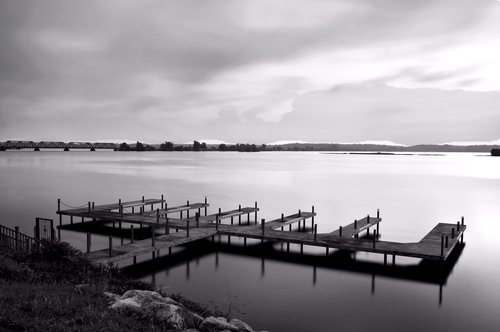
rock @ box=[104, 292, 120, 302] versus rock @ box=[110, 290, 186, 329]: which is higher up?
rock @ box=[110, 290, 186, 329]

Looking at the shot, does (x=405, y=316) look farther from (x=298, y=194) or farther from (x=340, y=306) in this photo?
(x=298, y=194)

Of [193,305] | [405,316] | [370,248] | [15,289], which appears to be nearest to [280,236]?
[370,248]

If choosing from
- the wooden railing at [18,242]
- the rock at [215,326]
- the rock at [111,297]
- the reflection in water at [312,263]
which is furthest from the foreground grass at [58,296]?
the reflection in water at [312,263]

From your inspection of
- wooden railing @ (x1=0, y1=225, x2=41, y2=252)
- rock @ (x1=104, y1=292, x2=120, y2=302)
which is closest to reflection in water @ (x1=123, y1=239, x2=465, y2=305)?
wooden railing @ (x1=0, y1=225, x2=41, y2=252)

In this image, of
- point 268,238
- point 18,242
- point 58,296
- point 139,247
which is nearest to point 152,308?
point 58,296

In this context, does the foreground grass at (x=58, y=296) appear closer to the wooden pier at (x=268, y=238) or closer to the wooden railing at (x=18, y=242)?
the wooden railing at (x=18, y=242)

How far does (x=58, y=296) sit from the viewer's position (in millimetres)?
10570

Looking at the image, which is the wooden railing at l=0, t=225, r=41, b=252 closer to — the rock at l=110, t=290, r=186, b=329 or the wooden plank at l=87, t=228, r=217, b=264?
the wooden plank at l=87, t=228, r=217, b=264

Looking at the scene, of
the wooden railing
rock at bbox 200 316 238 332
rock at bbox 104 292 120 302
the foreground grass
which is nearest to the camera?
the foreground grass

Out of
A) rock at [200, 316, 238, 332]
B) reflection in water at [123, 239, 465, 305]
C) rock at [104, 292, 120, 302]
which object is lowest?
reflection in water at [123, 239, 465, 305]

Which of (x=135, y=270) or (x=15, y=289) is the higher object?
(x=15, y=289)

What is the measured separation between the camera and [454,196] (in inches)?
2739

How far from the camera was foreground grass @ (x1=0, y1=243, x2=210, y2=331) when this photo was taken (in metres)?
8.91

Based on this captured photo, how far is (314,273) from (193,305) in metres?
10.8
